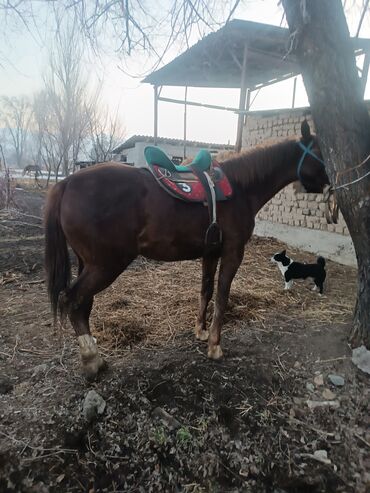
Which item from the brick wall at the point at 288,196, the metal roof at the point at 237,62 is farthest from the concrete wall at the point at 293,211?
the metal roof at the point at 237,62

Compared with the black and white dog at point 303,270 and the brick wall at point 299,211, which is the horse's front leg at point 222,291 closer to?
the black and white dog at point 303,270

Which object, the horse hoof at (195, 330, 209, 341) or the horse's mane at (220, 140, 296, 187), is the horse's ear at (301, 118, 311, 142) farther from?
the horse hoof at (195, 330, 209, 341)

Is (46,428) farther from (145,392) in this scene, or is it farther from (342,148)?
(342,148)

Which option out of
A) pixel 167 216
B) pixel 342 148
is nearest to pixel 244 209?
pixel 167 216

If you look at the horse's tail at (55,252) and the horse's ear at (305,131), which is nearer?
the horse's tail at (55,252)

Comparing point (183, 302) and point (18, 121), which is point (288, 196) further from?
point (18, 121)

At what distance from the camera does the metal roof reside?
720 cm

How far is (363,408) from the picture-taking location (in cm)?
227

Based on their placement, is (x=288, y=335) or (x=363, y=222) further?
(x=288, y=335)

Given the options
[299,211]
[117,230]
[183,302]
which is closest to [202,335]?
[183,302]

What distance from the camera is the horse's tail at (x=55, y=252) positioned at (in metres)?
2.34

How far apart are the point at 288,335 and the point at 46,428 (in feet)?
7.40

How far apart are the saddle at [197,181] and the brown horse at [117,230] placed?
0.06m

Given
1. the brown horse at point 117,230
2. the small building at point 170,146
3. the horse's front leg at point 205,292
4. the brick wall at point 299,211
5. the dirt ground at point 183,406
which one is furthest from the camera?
the small building at point 170,146
